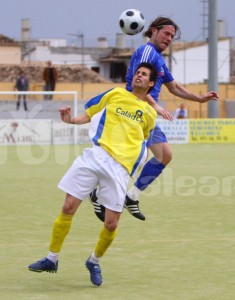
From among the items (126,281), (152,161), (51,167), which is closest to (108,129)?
(126,281)

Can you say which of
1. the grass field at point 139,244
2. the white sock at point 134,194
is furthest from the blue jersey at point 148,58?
the grass field at point 139,244

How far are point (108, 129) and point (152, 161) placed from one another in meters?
3.19

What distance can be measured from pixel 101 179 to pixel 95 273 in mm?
760

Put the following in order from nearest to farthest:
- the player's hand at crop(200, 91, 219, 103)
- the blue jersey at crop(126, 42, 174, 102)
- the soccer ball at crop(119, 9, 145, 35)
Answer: the player's hand at crop(200, 91, 219, 103) < the blue jersey at crop(126, 42, 174, 102) < the soccer ball at crop(119, 9, 145, 35)

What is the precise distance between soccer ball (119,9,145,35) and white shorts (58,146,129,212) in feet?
12.6

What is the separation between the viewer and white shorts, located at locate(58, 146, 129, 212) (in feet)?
24.7

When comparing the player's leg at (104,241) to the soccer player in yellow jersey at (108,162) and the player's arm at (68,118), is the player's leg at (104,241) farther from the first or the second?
the player's arm at (68,118)

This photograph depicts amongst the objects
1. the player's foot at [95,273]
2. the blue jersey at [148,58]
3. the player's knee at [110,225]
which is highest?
the blue jersey at [148,58]

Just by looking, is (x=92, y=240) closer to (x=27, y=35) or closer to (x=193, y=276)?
(x=193, y=276)

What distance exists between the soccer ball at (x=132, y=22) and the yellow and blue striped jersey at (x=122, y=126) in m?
3.52

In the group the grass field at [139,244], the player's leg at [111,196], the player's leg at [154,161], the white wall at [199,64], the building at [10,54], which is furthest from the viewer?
the white wall at [199,64]

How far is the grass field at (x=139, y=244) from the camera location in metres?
7.41

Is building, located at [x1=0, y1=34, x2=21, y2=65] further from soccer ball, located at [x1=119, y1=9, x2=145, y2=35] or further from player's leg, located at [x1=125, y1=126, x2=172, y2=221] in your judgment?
player's leg, located at [x1=125, y1=126, x2=172, y2=221]

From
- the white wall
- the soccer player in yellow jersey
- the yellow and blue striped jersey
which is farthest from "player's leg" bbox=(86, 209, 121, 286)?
the white wall
